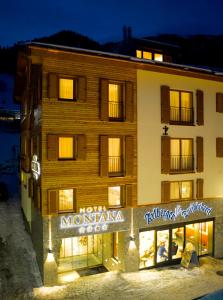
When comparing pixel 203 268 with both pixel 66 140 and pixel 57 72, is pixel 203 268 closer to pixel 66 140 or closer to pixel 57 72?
pixel 66 140

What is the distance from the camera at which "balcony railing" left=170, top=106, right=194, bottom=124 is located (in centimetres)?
1959

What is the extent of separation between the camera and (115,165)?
1792 centimetres

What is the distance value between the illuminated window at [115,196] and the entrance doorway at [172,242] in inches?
102

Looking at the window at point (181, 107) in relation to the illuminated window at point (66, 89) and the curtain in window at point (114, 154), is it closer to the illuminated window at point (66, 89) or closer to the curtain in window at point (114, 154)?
the curtain in window at point (114, 154)

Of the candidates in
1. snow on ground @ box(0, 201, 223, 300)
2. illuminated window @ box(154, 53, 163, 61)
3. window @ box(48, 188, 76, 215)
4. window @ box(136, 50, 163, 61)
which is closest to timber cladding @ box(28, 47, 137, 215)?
window @ box(48, 188, 76, 215)

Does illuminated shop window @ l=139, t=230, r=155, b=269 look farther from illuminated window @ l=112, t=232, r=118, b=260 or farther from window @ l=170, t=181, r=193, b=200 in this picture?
window @ l=170, t=181, r=193, b=200

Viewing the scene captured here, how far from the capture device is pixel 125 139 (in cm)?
1784

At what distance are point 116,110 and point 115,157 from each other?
2.93 metres

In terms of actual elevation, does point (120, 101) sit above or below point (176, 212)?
above

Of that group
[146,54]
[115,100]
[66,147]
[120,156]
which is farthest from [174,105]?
[66,147]

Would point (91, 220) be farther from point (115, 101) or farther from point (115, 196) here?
point (115, 101)

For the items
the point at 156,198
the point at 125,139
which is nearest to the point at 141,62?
A: the point at 125,139

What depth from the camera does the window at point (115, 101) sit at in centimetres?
1783

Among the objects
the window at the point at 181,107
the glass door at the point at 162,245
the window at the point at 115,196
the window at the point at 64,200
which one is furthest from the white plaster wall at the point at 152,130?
the window at the point at 64,200
